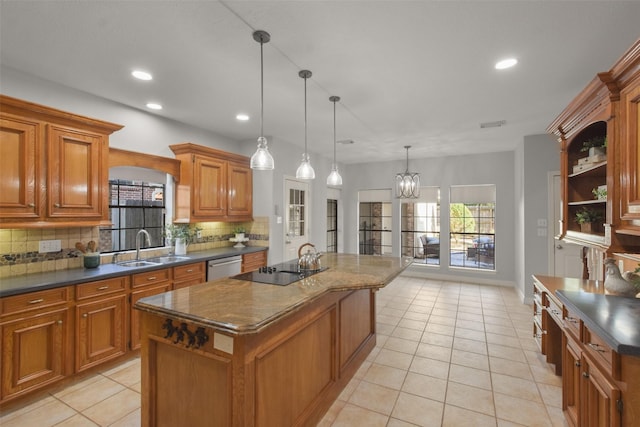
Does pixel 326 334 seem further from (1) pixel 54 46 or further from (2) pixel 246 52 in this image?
(1) pixel 54 46

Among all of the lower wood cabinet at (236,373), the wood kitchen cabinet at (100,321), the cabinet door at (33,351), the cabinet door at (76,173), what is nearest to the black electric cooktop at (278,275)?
the lower wood cabinet at (236,373)

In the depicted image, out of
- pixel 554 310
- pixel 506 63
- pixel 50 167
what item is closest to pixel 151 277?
pixel 50 167

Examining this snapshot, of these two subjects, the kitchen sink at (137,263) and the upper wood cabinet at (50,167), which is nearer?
the upper wood cabinet at (50,167)

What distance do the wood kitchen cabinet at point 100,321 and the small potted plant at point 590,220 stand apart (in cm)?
430

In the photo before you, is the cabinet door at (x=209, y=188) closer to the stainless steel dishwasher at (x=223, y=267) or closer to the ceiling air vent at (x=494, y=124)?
the stainless steel dishwasher at (x=223, y=267)

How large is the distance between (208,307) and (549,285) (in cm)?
300

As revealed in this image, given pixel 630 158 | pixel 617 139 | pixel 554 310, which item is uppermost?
pixel 617 139

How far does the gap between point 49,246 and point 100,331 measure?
98cm

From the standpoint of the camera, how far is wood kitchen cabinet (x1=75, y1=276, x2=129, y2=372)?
2.59 metres

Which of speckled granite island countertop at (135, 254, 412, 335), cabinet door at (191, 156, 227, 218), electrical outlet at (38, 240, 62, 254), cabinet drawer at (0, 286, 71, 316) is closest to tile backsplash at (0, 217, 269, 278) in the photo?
electrical outlet at (38, 240, 62, 254)

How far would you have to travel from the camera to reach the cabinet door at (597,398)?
4.29 feet

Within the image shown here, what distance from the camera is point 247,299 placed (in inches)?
72.8

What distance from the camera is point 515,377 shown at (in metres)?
2.72

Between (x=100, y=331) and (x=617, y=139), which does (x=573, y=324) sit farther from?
(x=100, y=331)
